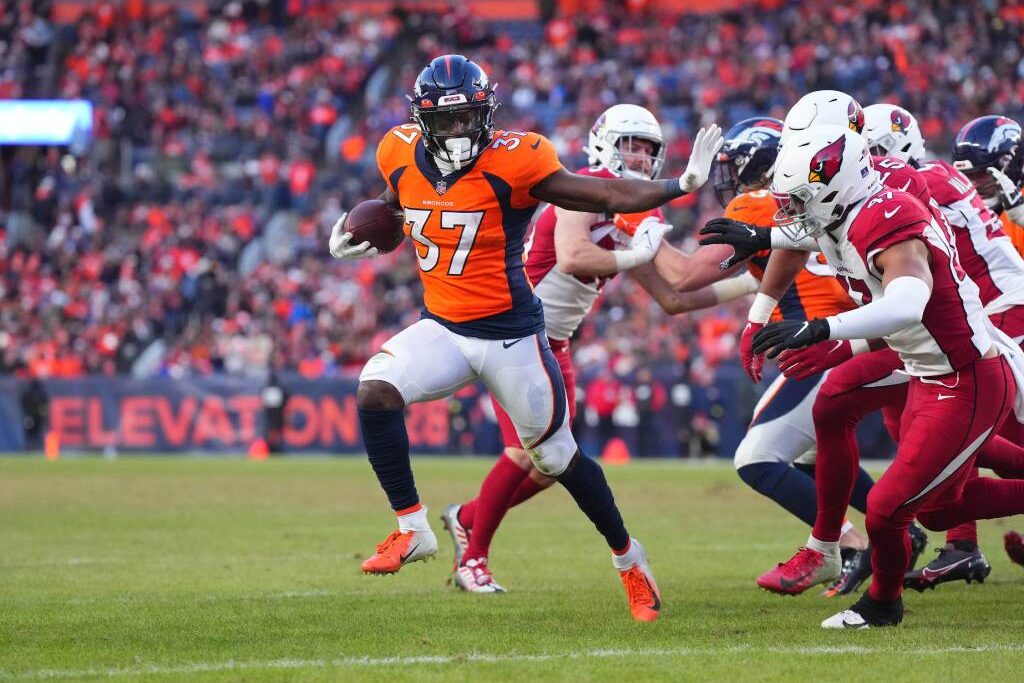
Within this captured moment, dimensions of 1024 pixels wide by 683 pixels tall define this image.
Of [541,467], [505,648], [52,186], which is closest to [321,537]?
[541,467]

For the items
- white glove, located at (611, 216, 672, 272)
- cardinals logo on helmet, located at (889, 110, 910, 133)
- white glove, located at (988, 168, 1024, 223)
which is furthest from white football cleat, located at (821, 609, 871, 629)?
cardinals logo on helmet, located at (889, 110, 910, 133)

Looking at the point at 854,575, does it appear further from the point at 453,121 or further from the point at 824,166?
the point at 453,121

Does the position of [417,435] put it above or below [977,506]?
below

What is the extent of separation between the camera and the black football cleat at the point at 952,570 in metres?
6.68

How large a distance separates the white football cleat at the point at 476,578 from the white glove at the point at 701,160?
2287 millimetres

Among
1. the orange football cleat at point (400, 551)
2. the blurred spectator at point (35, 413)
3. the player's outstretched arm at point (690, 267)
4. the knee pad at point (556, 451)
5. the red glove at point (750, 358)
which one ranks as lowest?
the blurred spectator at point (35, 413)

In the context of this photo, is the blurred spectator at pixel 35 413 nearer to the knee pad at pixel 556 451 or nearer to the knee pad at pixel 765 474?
the knee pad at pixel 765 474

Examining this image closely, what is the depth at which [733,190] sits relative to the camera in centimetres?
704

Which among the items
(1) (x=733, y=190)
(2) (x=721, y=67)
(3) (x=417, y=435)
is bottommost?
(3) (x=417, y=435)

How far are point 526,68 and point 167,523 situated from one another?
680 inches

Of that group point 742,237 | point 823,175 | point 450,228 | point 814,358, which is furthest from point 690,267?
point 823,175

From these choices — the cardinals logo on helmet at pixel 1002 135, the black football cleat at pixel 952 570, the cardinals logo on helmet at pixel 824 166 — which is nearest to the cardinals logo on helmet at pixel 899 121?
the cardinals logo on helmet at pixel 1002 135

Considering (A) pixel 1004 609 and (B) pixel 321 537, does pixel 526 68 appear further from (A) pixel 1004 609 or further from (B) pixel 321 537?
(A) pixel 1004 609

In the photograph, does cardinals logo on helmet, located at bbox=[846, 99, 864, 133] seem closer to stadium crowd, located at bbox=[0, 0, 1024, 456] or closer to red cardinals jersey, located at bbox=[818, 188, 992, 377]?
red cardinals jersey, located at bbox=[818, 188, 992, 377]
